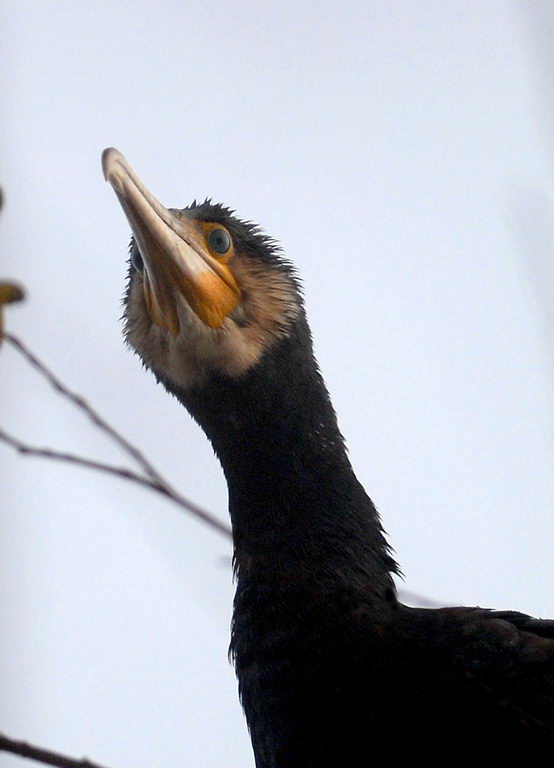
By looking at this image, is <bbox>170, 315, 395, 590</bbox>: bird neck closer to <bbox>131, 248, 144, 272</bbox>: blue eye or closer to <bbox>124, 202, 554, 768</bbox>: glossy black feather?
<bbox>124, 202, 554, 768</bbox>: glossy black feather

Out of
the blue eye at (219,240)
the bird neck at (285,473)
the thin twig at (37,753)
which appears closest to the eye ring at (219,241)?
the blue eye at (219,240)

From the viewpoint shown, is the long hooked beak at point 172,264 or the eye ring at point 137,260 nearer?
the long hooked beak at point 172,264

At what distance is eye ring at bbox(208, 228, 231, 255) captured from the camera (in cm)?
342

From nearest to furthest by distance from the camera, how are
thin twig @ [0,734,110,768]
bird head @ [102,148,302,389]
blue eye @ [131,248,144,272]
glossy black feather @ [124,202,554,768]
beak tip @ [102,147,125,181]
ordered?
thin twig @ [0,734,110,768]
glossy black feather @ [124,202,554,768]
beak tip @ [102,147,125,181]
bird head @ [102,148,302,389]
blue eye @ [131,248,144,272]

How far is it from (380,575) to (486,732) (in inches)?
29.2

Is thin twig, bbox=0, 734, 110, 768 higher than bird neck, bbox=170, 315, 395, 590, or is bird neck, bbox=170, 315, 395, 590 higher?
bird neck, bbox=170, 315, 395, 590

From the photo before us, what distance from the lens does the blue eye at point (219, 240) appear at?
3418 millimetres

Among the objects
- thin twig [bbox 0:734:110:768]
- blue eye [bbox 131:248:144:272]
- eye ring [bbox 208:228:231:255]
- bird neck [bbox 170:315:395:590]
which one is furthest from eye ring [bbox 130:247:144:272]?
thin twig [bbox 0:734:110:768]

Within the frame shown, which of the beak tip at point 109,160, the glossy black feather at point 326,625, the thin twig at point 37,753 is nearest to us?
the thin twig at point 37,753

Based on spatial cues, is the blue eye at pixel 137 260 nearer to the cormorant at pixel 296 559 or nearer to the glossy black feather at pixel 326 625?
the cormorant at pixel 296 559

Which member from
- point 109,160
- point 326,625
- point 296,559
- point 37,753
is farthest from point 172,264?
point 37,753

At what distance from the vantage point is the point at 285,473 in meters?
3.27

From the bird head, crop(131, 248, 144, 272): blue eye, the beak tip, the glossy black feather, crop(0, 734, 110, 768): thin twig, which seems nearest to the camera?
crop(0, 734, 110, 768): thin twig

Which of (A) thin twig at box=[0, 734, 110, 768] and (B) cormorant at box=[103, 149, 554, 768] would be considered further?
(B) cormorant at box=[103, 149, 554, 768]
